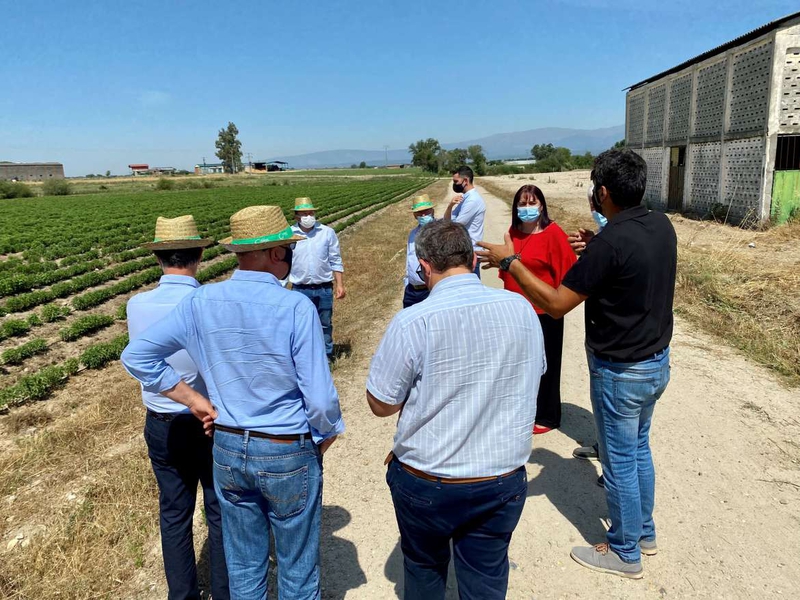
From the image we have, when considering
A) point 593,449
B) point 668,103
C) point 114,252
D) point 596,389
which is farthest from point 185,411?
point 668,103

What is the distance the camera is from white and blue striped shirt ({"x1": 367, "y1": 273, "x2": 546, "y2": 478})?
6.40ft

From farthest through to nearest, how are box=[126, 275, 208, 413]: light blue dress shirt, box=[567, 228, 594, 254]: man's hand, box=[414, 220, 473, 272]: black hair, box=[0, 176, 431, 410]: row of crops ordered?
box=[0, 176, 431, 410]: row of crops < box=[567, 228, 594, 254]: man's hand < box=[126, 275, 208, 413]: light blue dress shirt < box=[414, 220, 473, 272]: black hair

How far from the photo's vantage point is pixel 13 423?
5496 mm

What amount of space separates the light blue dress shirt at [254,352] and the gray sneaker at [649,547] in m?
2.14

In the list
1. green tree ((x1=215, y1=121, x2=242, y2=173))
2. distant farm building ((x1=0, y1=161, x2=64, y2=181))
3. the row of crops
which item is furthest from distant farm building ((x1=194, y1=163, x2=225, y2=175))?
the row of crops

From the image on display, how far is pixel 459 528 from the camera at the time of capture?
6.91ft

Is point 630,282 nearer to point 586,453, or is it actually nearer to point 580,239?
point 580,239

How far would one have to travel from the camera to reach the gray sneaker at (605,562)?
2988 millimetres

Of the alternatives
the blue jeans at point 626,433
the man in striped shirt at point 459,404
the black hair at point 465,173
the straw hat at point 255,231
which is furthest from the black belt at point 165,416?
the black hair at point 465,173

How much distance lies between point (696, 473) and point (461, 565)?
8.67ft

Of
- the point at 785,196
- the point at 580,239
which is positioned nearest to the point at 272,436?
the point at 580,239

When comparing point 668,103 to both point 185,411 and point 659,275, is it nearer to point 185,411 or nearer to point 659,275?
point 659,275

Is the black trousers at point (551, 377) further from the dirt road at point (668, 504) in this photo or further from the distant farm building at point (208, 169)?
the distant farm building at point (208, 169)

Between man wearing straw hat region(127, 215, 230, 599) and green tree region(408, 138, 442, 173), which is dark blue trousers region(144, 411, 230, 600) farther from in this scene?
green tree region(408, 138, 442, 173)
